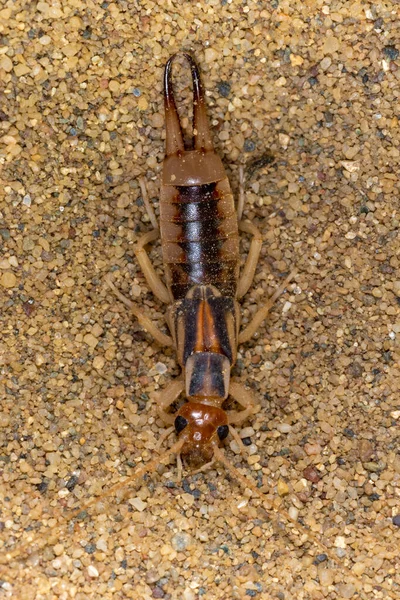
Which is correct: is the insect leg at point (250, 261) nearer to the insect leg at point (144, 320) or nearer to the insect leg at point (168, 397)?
the insect leg at point (144, 320)

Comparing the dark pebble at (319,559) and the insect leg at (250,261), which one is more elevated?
the insect leg at (250,261)

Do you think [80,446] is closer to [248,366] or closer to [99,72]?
[248,366]

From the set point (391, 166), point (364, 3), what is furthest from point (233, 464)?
point (364, 3)

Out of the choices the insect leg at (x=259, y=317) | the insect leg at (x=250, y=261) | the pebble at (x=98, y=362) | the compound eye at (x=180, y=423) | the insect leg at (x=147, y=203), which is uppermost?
the insect leg at (x=147, y=203)

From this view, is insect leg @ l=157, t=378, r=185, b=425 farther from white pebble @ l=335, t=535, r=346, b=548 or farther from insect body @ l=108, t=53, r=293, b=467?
white pebble @ l=335, t=535, r=346, b=548

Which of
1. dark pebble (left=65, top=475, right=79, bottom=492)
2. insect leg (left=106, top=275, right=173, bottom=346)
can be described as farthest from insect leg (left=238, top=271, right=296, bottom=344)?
dark pebble (left=65, top=475, right=79, bottom=492)

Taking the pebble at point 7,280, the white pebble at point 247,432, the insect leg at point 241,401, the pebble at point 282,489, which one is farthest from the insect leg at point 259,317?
the pebble at point 7,280

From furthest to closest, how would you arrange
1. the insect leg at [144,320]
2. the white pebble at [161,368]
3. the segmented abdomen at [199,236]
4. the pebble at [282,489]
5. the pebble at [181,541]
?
the white pebble at [161,368] → the insect leg at [144,320] → the segmented abdomen at [199,236] → the pebble at [282,489] → the pebble at [181,541]
